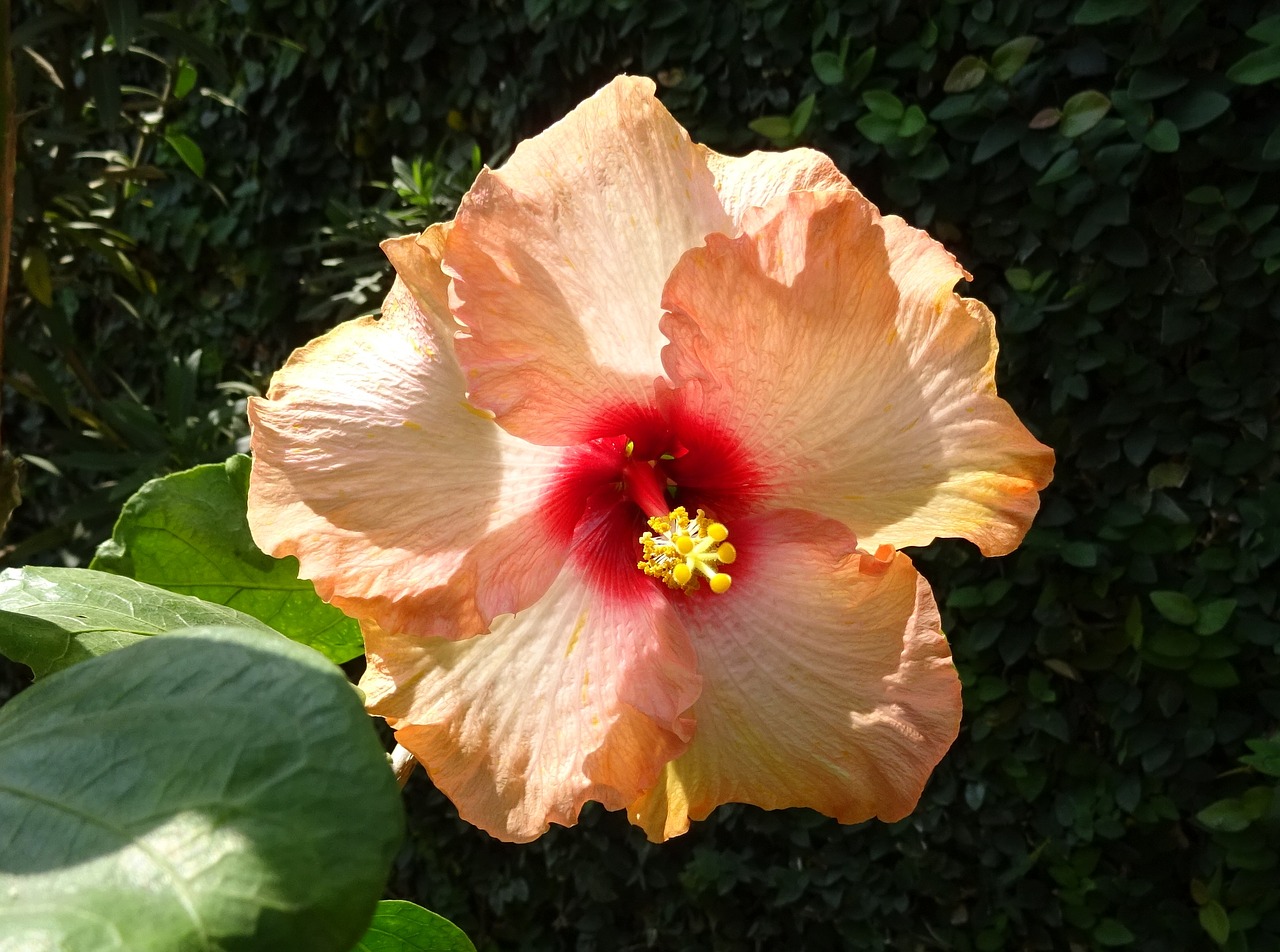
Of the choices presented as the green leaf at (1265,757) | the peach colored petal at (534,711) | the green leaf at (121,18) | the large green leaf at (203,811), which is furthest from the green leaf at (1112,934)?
the green leaf at (121,18)

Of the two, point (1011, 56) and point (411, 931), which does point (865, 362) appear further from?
point (1011, 56)

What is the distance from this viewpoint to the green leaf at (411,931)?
64cm

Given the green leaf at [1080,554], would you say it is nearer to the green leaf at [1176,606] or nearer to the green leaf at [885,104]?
the green leaf at [1176,606]

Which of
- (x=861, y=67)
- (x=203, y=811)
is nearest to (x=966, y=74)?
(x=861, y=67)

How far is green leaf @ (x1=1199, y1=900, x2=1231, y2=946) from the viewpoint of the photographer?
67.3 inches

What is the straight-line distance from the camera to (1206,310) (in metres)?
1.74

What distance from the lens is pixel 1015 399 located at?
1.93 meters

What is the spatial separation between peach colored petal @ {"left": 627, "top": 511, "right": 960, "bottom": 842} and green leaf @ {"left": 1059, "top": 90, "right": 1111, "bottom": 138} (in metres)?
1.41

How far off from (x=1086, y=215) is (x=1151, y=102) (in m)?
0.20

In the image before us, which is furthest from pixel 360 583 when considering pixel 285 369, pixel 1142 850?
pixel 1142 850

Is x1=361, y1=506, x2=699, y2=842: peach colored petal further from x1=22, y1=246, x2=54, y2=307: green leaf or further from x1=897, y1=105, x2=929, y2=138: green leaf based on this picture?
x1=22, y1=246, x2=54, y2=307: green leaf

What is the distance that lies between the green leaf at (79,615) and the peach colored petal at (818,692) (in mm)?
250

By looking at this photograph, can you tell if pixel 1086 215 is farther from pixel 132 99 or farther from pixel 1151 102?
pixel 132 99

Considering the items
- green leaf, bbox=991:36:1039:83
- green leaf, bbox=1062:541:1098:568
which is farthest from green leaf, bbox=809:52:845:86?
green leaf, bbox=1062:541:1098:568
